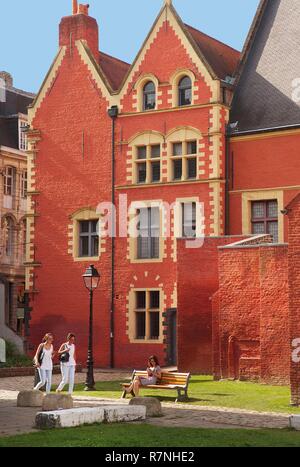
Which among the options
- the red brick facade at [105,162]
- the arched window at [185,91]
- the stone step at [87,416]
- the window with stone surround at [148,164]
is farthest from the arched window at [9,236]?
the stone step at [87,416]

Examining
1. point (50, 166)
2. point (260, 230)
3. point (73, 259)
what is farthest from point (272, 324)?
point (50, 166)

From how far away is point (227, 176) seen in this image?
37.7 m

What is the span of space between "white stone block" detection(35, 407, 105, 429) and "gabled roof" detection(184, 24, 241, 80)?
2343cm

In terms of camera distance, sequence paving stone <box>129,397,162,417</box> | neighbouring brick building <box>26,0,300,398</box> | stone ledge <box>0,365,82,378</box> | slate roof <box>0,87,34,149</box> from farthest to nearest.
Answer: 1. slate roof <box>0,87,34,149</box>
2. neighbouring brick building <box>26,0,300,398</box>
3. stone ledge <box>0,365,82,378</box>
4. paving stone <box>129,397,162,417</box>

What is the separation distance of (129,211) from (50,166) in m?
5.04

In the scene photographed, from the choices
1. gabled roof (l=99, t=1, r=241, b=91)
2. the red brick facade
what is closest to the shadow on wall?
the red brick facade

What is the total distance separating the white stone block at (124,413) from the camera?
18594mm

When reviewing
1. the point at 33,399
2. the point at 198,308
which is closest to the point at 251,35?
the point at 198,308

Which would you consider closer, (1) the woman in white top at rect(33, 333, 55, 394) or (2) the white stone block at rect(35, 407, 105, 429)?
(2) the white stone block at rect(35, 407, 105, 429)

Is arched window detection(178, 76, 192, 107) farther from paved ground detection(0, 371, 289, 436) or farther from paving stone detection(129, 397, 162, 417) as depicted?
paving stone detection(129, 397, 162, 417)

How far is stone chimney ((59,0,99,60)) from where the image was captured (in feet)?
139

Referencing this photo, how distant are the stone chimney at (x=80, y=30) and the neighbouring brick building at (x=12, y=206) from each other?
54.1ft

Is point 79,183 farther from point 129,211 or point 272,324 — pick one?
point 272,324

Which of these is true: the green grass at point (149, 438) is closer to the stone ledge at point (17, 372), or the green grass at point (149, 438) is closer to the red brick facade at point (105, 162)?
the stone ledge at point (17, 372)
